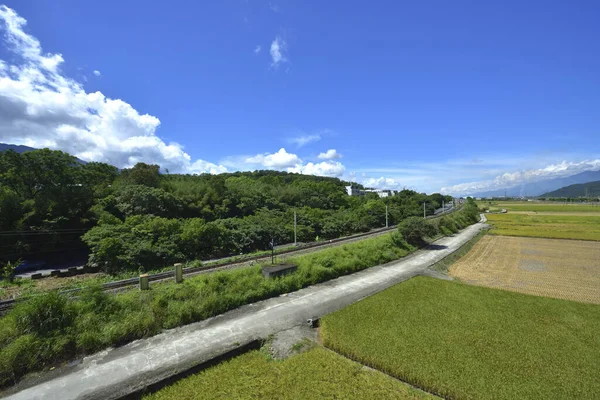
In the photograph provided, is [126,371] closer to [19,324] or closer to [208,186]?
[19,324]

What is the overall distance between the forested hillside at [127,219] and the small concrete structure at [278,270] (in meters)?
9.04

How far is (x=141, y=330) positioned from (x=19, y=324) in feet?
9.63

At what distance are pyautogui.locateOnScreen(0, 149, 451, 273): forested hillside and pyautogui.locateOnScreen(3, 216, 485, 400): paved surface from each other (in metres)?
10.8

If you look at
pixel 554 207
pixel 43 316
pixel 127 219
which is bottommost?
pixel 554 207

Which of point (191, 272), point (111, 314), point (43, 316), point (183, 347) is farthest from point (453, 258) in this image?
point (43, 316)

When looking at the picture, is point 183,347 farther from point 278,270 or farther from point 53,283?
point 53,283

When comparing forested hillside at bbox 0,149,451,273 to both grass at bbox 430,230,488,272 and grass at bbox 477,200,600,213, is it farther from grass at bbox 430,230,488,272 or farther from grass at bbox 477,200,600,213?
grass at bbox 477,200,600,213

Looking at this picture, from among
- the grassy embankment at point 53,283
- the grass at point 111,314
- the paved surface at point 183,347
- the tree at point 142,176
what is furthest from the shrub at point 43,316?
the tree at point 142,176

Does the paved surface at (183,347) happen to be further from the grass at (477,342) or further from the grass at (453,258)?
the grass at (453,258)

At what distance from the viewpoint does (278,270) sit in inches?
499

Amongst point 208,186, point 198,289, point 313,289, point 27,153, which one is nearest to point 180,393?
point 198,289

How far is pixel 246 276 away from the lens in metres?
11.9

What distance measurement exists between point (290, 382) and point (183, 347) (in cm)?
338

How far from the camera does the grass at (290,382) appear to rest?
5.84 meters
